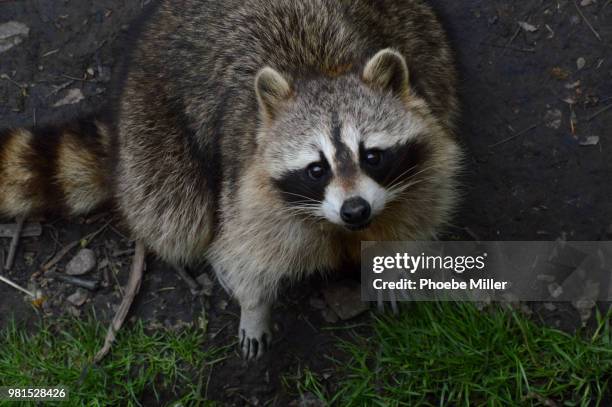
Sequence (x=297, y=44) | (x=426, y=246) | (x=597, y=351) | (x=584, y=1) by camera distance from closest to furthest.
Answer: (x=597, y=351) → (x=297, y=44) → (x=426, y=246) → (x=584, y=1)

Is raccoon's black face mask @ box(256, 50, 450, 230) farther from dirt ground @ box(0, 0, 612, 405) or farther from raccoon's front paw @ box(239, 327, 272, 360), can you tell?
dirt ground @ box(0, 0, 612, 405)

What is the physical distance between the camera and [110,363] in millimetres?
3553

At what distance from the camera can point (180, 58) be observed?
3648 millimetres

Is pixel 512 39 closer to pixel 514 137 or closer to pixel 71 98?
pixel 514 137

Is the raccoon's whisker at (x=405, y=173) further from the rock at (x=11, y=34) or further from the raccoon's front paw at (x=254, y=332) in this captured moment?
the rock at (x=11, y=34)

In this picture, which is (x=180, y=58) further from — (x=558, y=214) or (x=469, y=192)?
(x=558, y=214)

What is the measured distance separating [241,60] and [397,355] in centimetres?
148

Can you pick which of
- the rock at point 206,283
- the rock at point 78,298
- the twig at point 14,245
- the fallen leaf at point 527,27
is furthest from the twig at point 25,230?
the fallen leaf at point 527,27

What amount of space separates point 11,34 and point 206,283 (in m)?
1.97

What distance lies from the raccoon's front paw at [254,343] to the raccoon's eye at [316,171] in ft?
3.14

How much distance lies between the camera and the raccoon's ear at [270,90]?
9.80 feet

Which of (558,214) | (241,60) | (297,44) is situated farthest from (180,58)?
(558,214)

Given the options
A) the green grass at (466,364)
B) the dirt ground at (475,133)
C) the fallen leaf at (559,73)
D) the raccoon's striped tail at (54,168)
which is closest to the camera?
the green grass at (466,364)

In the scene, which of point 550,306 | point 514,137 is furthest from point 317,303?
point 514,137
